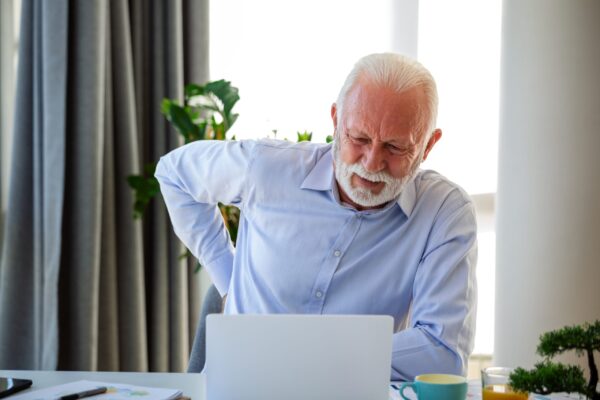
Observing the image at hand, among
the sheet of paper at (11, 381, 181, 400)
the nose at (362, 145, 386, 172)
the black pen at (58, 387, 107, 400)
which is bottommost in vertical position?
the sheet of paper at (11, 381, 181, 400)

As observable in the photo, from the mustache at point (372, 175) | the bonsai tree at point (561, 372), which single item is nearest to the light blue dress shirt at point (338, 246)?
the mustache at point (372, 175)

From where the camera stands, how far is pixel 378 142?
176cm

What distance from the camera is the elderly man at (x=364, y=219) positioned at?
5.67ft

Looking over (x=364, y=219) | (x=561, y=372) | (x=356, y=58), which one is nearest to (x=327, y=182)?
(x=364, y=219)

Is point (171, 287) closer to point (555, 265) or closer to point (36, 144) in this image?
point (36, 144)

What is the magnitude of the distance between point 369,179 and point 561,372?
924mm

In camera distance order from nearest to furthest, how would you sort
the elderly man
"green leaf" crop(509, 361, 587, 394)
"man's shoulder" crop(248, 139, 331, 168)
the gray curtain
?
"green leaf" crop(509, 361, 587, 394) → the elderly man → "man's shoulder" crop(248, 139, 331, 168) → the gray curtain

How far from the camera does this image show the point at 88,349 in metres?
3.15

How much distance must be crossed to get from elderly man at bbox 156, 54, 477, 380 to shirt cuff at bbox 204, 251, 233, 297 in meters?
0.05

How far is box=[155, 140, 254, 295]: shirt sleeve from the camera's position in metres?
2.04

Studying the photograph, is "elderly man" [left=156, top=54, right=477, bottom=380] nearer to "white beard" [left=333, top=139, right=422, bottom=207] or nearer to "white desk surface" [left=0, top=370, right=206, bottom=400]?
"white beard" [left=333, top=139, right=422, bottom=207]

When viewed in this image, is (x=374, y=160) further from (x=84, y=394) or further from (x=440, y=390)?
(x=84, y=394)

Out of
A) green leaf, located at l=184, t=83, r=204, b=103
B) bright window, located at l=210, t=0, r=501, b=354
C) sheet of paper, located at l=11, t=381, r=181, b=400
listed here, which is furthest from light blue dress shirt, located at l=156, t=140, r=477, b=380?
bright window, located at l=210, t=0, r=501, b=354

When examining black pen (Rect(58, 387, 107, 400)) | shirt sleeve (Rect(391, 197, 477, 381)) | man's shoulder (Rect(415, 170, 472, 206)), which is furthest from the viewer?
man's shoulder (Rect(415, 170, 472, 206))
